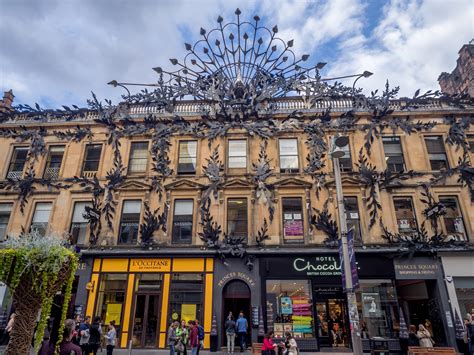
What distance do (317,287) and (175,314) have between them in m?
7.52

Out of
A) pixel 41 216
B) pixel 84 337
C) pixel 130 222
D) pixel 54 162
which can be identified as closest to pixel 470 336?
pixel 84 337

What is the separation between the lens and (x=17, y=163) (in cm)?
2088

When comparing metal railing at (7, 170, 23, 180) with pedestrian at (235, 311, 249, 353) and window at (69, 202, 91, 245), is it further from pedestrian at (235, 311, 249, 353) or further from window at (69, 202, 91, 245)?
pedestrian at (235, 311, 249, 353)

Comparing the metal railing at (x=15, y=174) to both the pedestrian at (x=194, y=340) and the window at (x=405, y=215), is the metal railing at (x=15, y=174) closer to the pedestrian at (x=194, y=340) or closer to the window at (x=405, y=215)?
the pedestrian at (x=194, y=340)

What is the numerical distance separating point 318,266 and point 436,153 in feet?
33.8

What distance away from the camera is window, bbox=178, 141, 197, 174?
1990cm

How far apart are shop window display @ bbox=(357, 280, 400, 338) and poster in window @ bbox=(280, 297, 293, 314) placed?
140 inches

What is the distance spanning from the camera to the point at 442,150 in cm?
1967

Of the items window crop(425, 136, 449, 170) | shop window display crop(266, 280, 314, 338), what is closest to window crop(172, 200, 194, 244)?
shop window display crop(266, 280, 314, 338)

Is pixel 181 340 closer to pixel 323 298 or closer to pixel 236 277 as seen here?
pixel 236 277

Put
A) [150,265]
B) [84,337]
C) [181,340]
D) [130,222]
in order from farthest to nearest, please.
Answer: [130,222]
[150,265]
[181,340]
[84,337]

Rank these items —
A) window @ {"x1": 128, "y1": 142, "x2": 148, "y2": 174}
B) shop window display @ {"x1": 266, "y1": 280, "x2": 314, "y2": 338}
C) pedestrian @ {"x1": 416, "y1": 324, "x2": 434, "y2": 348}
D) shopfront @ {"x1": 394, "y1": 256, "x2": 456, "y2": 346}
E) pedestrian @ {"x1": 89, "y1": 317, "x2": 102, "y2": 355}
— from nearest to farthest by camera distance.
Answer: pedestrian @ {"x1": 89, "y1": 317, "x2": 102, "y2": 355} < pedestrian @ {"x1": 416, "y1": 324, "x2": 434, "y2": 348} < shopfront @ {"x1": 394, "y1": 256, "x2": 456, "y2": 346} < shop window display @ {"x1": 266, "y1": 280, "x2": 314, "y2": 338} < window @ {"x1": 128, "y1": 142, "x2": 148, "y2": 174}

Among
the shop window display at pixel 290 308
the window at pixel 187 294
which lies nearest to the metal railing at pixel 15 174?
the window at pixel 187 294

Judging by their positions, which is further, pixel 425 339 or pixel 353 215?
pixel 353 215
